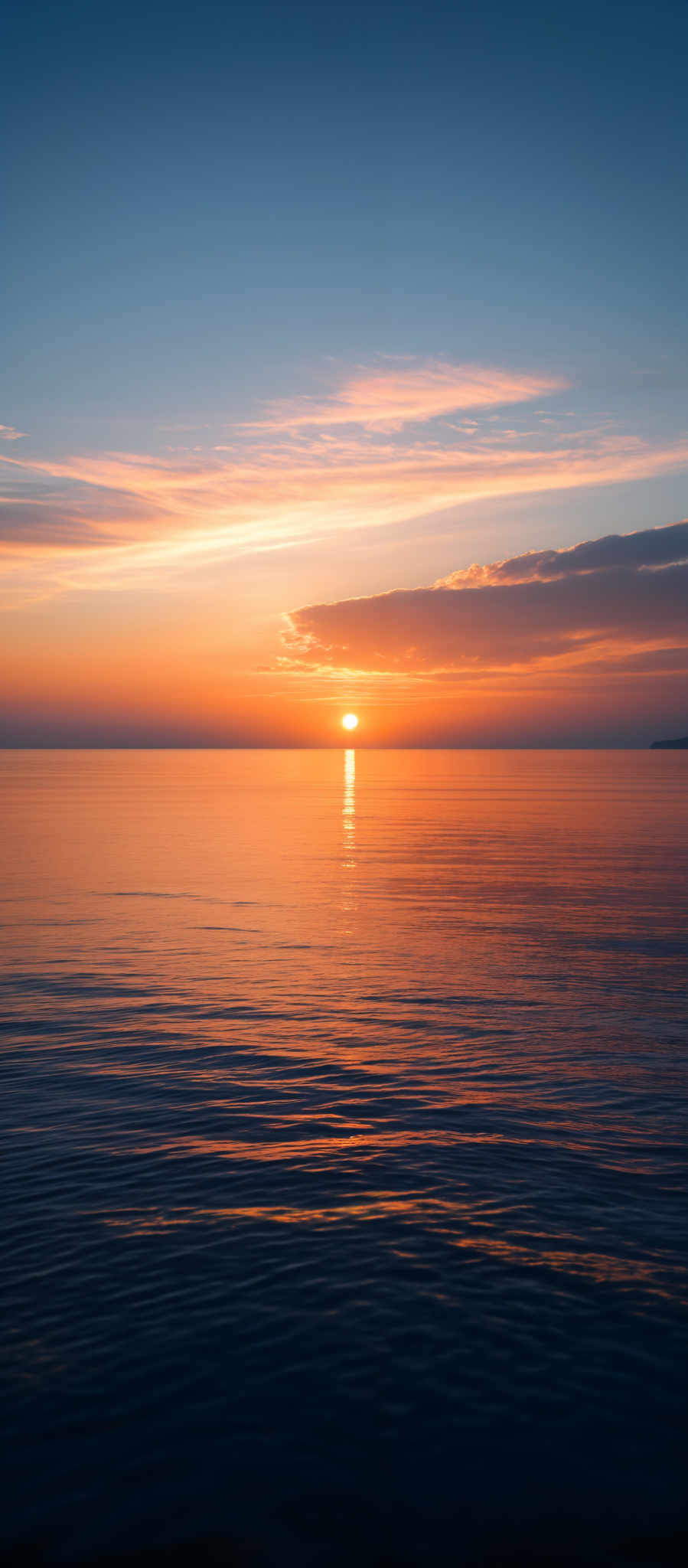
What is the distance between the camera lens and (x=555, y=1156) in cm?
1555

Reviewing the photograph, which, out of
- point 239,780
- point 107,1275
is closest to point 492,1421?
point 107,1275

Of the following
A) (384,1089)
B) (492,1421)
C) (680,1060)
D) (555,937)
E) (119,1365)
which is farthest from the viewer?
(555,937)

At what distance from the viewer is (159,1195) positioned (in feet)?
46.4

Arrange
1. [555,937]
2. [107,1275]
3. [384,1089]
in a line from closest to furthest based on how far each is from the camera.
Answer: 1. [107,1275]
2. [384,1089]
3. [555,937]

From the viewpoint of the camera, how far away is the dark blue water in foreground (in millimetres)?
8547

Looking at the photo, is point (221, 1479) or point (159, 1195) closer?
point (221, 1479)

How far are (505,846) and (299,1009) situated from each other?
42.3m

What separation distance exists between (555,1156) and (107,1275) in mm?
7305

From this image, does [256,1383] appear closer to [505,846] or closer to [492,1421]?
[492,1421]

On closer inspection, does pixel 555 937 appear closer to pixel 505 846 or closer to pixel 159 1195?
pixel 159 1195

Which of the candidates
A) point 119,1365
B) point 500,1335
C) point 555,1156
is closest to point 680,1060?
point 555,1156

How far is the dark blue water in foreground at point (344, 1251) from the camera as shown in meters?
8.55

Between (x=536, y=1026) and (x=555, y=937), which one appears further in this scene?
(x=555, y=937)

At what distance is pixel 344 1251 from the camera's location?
12.6 m
